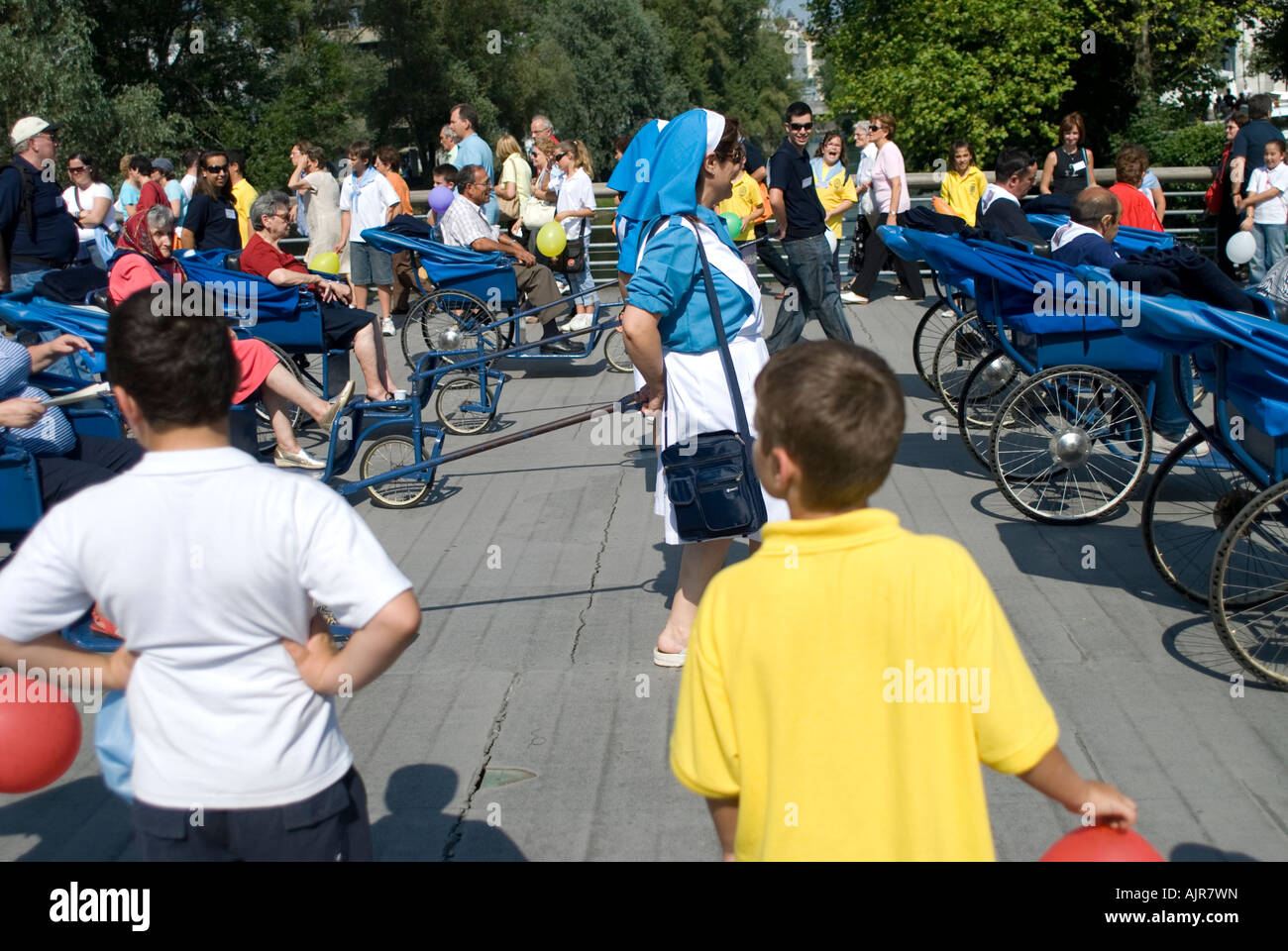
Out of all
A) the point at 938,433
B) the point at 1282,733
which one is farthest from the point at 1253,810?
the point at 938,433

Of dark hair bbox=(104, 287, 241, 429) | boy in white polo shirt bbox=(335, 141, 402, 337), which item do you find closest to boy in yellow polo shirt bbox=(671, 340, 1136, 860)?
dark hair bbox=(104, 287, 241, 429)

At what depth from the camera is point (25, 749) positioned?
3.03 m

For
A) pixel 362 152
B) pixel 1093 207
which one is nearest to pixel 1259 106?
pixel 1093 207

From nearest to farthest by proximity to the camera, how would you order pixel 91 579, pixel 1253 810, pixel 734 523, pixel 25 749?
pixel 91 579, pixel 25 749, pixel 1253 810, pixel 734 523

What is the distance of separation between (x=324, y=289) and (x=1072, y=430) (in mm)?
5061

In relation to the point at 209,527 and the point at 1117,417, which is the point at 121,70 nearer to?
the point at 1117,417

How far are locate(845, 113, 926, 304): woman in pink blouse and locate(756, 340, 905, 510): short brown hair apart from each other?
11623 millimetres

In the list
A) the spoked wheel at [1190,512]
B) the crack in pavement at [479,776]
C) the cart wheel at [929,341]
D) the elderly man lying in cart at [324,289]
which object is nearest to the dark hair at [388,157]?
the elderly man lying in cart at [324,289]

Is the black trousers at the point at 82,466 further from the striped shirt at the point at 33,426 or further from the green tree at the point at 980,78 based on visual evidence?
the green tree at the point at 980,78

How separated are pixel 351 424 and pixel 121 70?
35.0 metres

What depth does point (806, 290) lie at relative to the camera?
9695 millimetres

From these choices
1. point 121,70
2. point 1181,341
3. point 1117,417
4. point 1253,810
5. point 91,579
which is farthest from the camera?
point 121,70

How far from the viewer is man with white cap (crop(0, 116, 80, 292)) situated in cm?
958

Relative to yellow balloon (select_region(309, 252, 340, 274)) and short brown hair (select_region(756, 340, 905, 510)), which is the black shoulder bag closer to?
short brown hair (select_region(756, 340, 905, 510))
